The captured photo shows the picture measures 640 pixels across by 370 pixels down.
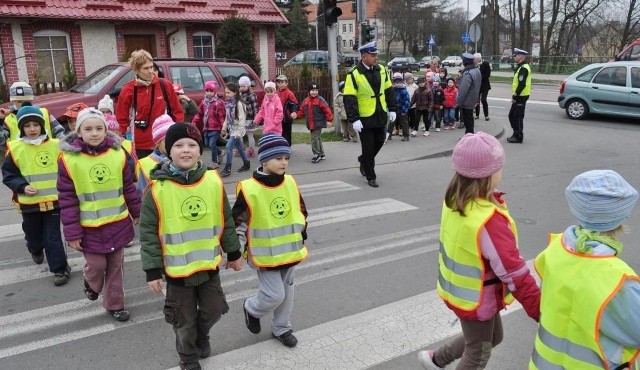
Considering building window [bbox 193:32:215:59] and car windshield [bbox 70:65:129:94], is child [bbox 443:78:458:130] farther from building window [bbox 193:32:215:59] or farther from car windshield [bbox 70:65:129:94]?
building window [bbox 193:32:215:59]

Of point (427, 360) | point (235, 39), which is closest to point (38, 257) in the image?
point (427, 360)

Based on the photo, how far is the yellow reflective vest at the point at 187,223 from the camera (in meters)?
3.12

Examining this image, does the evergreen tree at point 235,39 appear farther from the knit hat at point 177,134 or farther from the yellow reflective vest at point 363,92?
the knit hat at point 177,134

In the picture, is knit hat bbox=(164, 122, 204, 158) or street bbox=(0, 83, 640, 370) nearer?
knit hat bbox=(164, 122, 204, 158)

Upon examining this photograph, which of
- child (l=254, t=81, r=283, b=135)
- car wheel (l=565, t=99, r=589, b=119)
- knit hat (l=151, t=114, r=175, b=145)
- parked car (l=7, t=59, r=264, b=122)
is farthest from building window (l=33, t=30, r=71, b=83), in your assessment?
car wheel (l=565, t=99, r=589, b=119)

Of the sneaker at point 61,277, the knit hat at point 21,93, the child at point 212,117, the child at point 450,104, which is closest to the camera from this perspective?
the sneaker at point 61,277

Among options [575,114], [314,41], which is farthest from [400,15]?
[575,114]

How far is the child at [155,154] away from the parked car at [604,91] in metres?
13.4

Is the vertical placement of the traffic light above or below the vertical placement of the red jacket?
above

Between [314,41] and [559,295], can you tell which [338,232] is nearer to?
[559,295]

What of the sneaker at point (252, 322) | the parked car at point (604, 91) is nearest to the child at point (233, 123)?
the sneaker at point (252, 322)

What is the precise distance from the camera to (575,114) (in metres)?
15.7

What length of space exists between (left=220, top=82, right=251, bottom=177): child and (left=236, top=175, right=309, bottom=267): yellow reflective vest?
5914 millimetres

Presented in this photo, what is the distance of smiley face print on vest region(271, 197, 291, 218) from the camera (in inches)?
135
